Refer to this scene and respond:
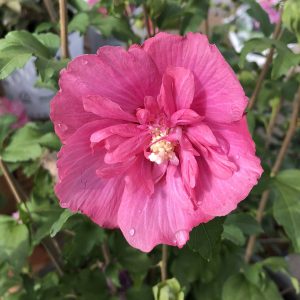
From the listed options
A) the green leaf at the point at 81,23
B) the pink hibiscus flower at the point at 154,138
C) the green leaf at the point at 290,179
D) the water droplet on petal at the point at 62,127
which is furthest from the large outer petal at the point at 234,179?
the green leaf at the point at 81,23

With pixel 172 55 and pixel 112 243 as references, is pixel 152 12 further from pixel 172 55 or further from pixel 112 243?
pixel 112 243

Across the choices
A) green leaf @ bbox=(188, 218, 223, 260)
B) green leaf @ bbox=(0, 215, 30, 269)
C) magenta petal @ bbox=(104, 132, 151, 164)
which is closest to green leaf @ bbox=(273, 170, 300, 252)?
green leaf @ bbox=(188, 218, 223, 260)

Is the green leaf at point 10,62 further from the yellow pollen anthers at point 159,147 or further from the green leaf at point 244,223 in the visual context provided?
the green leaf at point 244,223

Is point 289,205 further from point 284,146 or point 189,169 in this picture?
point 189,169

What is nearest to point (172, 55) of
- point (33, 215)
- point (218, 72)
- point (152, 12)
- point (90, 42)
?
point (218, 72)

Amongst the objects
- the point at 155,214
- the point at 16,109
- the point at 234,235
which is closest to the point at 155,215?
the point at 155,214

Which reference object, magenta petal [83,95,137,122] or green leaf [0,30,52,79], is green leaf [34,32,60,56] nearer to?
green leaf [0,30,52,79]
